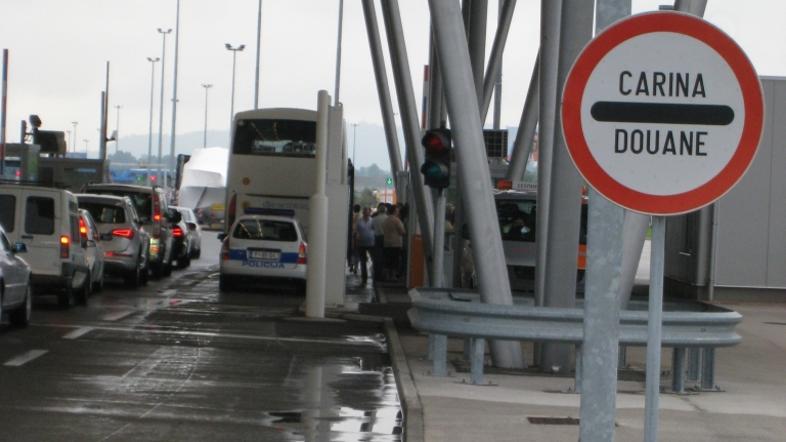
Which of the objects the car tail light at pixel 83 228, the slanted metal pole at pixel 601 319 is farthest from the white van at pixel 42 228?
the slanted metal pole at pixel 601 319

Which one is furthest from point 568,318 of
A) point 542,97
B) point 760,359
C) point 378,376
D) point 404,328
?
point 404,328

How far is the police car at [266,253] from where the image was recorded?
99.8 ft

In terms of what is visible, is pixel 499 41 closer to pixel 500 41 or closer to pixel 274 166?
pixel 500 41

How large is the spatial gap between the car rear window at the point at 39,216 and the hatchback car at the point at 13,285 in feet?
11.5

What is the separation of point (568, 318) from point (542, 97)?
336cm

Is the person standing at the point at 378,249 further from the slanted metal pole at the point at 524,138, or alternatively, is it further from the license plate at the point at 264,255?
the license plate at the point at 264,255

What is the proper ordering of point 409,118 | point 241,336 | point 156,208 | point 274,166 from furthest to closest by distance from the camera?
point 156,208 → point 274,166 → point 409,118 → point 241,336

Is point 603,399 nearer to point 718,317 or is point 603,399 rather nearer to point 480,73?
point 718,317

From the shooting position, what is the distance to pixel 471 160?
15.7m

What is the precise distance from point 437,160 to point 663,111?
1245cm

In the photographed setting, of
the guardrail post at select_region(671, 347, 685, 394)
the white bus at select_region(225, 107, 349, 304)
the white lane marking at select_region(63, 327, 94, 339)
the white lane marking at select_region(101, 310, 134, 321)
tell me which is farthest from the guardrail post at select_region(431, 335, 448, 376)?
the white bus at select_region(225, 107, 349, 304)

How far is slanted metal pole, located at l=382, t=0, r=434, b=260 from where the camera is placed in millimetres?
25859

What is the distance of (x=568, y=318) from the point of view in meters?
Answer: 13.9

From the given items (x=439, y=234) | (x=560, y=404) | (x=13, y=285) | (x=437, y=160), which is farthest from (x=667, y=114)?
(x=13, y=285)
